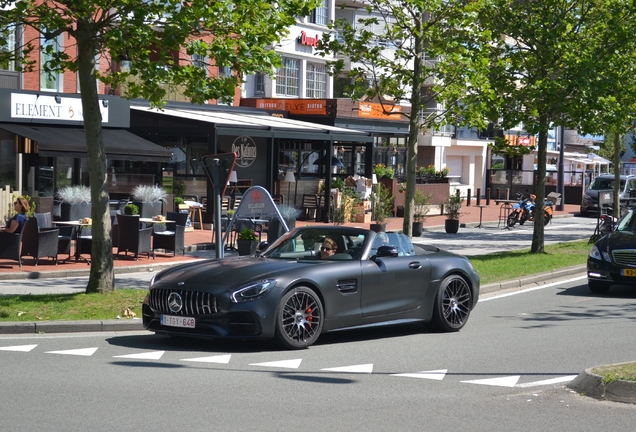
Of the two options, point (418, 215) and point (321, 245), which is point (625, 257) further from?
point (418, 215)

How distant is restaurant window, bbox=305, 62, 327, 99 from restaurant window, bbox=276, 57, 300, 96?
968mm

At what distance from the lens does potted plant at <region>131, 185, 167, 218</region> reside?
84.3 ft

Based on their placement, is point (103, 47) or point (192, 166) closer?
point (103, 47)

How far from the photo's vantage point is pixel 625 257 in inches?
659

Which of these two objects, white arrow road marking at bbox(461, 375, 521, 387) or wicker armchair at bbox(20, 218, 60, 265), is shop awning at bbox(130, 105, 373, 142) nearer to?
wicker armchair at bbox(20, 218, 60, 265)

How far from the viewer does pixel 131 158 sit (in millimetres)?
28422

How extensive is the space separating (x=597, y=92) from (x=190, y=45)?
11.9 metres

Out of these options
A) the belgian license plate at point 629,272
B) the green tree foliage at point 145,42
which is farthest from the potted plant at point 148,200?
the belgian license plate at point 629,272

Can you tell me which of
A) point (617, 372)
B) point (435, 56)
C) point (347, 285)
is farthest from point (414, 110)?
point (617, 372)

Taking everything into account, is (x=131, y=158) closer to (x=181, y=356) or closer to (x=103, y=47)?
(x=103, y=47)

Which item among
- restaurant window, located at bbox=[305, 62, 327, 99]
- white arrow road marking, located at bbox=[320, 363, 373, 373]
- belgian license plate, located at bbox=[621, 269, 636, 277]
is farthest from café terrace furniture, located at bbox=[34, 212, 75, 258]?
restaurant window, located at bbox=[305, 62, 327, 99]

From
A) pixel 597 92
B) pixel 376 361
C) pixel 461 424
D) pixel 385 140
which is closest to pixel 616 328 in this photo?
pixel 376 361

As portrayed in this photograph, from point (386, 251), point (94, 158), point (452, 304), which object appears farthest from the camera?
point (94, 158)

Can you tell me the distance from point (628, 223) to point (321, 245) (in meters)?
8.72
